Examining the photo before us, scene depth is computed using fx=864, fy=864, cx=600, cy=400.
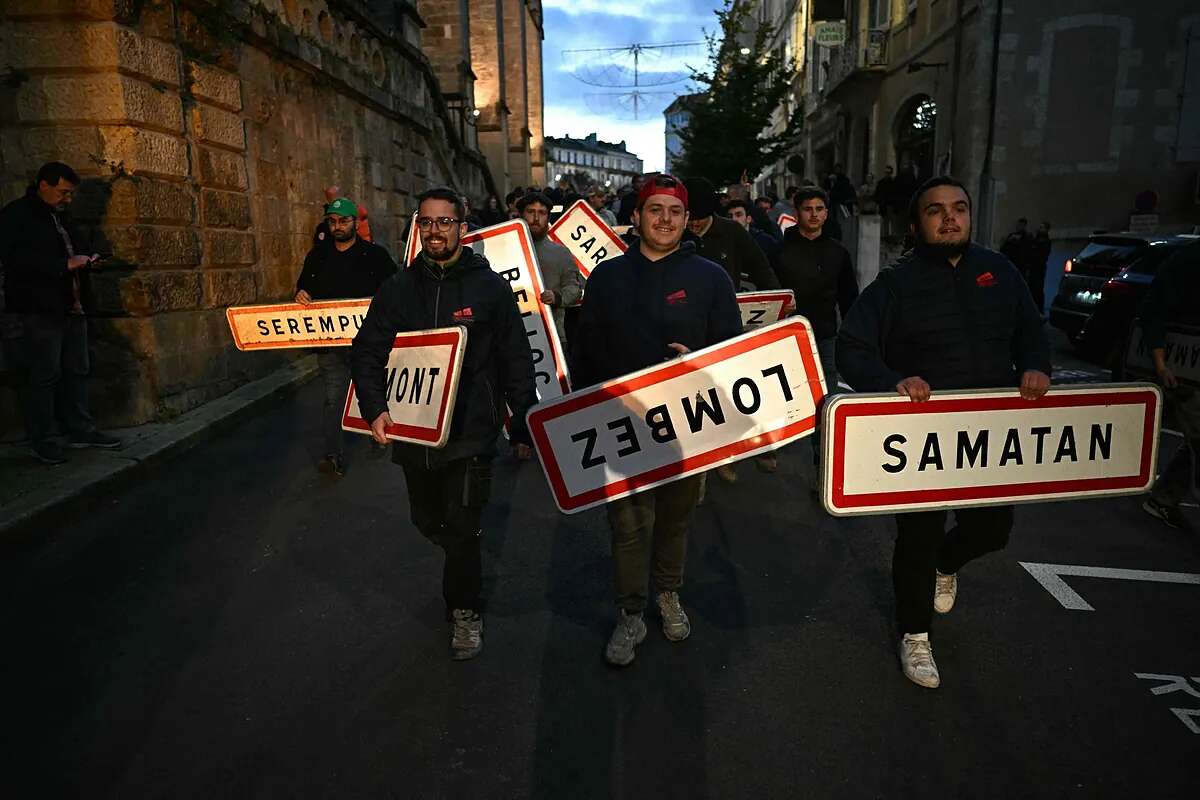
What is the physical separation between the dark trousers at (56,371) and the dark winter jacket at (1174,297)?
271 inches

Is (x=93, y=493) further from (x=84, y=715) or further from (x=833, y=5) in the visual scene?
(x=833, y=5)

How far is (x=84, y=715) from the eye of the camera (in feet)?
10.3

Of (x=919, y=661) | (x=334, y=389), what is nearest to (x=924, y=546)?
(x=919, y=661)

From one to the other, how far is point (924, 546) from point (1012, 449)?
53 centimetres

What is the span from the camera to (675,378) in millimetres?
3107

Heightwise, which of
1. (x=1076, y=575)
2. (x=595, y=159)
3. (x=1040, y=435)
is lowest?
(x=1076, y=575)

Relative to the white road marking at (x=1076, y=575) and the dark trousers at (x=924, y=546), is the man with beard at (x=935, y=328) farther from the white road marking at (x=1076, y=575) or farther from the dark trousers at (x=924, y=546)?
the white road marking at (x=1076, y=575)

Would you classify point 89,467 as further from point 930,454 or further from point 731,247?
point 930,454

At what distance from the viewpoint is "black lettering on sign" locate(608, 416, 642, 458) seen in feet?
10.3

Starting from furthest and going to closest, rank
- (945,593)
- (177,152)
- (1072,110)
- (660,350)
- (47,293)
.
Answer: (1072,110) → (177,152) → (47,293) → (945,593) → (660,350)

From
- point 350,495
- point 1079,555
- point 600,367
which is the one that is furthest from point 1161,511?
point 350,495

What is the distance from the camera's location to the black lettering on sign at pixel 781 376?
3.10 metres

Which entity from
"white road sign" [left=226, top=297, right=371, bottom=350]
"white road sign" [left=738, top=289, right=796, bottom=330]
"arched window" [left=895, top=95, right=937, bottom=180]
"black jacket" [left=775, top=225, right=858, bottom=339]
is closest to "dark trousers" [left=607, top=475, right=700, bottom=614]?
"white road sign" [left=738, top=289, right=796, bottom=330]

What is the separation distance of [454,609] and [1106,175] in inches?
757
